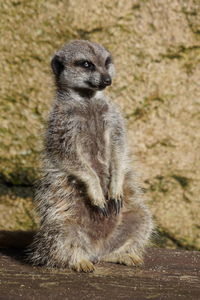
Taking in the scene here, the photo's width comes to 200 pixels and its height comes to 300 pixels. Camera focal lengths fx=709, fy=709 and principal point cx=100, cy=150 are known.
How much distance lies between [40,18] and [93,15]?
36 cm

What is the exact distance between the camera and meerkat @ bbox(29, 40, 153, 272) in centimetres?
373

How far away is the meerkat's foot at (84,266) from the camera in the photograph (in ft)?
11.8

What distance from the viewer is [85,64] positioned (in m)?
3.84

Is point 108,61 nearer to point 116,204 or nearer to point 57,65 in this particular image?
point 57,65

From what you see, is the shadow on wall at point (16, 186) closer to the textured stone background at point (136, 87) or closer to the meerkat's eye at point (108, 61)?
the textured stone background at point (136, 87)

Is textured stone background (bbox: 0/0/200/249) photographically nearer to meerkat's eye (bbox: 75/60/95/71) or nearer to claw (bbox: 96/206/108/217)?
meerkat's eye (bbox: 75/60/95/71)

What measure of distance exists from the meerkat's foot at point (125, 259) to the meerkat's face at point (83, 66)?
3.02 ft

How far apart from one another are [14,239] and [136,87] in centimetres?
137

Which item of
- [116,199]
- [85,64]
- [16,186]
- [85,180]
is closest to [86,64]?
[85,64]

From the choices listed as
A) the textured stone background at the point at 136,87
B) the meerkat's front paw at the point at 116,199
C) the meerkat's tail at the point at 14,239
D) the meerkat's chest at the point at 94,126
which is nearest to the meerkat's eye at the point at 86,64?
the meerkat's chest at the point at 94,126

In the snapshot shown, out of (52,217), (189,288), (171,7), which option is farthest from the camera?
(171,7)

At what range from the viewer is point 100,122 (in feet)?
12.6

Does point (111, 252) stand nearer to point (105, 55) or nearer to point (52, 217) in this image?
point (52, 217)

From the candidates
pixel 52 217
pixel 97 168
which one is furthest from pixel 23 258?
pixel 97 168
